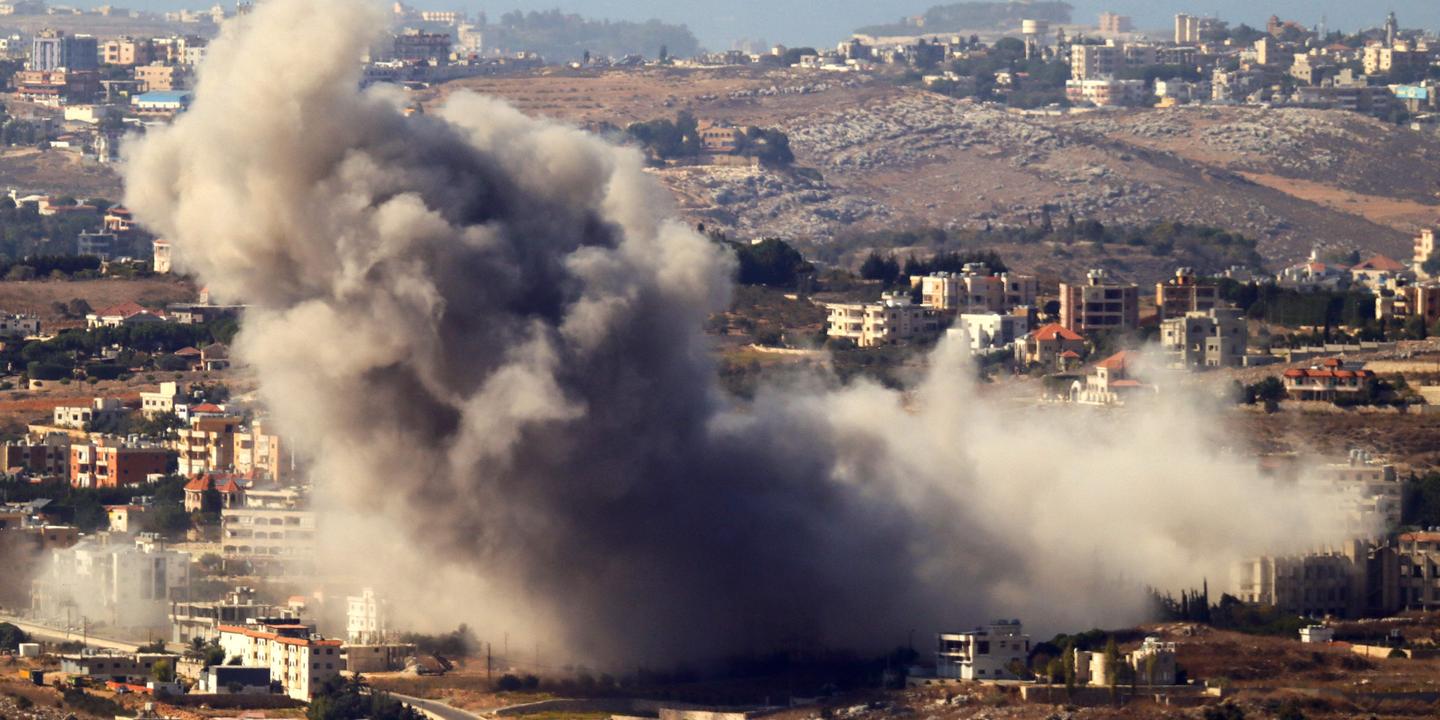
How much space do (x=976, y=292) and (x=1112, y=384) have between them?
21021mm

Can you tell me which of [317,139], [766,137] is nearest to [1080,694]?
[317,139]

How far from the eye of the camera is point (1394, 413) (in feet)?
276

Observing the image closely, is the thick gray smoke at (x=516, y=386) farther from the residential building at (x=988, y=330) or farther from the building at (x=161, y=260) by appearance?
the building at (x=161, y=260)

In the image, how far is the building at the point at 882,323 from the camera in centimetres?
10094

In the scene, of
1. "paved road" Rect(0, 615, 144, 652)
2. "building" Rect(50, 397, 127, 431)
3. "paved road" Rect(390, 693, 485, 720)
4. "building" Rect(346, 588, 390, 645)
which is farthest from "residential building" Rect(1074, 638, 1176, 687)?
"building" Rect(50, 397, 127, 431)

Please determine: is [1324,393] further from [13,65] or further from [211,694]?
[13,65]

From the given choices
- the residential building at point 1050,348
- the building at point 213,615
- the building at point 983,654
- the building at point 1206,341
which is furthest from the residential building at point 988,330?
the building at point 983,654

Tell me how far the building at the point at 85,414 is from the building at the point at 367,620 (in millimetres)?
27481

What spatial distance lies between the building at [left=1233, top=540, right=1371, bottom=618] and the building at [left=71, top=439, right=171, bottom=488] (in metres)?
27.6

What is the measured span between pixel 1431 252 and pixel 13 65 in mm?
87178

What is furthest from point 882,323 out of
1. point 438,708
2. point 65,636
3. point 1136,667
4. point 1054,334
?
point 438,708

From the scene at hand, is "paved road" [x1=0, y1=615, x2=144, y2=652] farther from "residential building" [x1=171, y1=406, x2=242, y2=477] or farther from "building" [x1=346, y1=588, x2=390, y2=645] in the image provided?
"residential building" [x1=171, y1=406, x2=242, y2=477]

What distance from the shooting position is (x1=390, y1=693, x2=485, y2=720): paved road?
56156mm

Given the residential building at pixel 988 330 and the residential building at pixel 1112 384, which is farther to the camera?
the residential building at pixel 988 330
